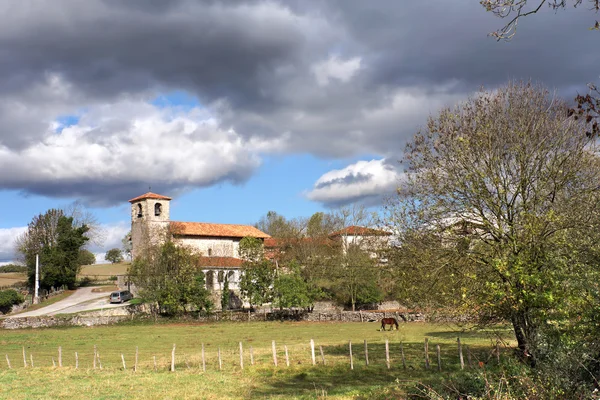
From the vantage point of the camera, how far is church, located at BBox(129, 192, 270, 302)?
8031 centimetres

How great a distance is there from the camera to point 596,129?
328 inches

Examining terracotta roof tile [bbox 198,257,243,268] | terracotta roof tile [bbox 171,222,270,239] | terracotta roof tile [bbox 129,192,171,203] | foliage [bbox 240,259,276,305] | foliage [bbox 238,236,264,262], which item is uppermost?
terracotta roof tile [bbox 129,192,171,203]

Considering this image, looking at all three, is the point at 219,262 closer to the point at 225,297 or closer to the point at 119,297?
the point at 225,297

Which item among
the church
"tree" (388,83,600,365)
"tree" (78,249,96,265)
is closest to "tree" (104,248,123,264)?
"tree" (78,249,96,265)

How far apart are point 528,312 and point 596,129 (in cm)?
1094

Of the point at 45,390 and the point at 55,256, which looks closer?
the point at 45,390

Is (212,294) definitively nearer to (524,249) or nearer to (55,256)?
(55,256)

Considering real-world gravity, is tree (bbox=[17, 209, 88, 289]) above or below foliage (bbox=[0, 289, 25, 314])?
above

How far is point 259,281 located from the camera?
70188mm

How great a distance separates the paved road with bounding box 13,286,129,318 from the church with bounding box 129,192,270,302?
29.8 feet

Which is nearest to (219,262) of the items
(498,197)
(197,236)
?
(197,236)

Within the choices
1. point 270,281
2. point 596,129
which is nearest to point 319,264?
point 270,281

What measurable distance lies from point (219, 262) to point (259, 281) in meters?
13.3

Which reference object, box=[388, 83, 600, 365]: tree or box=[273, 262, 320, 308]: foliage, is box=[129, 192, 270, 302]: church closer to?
box=[273, 262, 320, 308]: foliage
